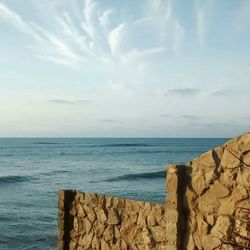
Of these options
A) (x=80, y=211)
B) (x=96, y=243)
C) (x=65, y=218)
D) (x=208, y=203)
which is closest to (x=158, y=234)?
(x=208, y=203)

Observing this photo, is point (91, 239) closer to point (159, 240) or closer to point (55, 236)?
point (159, 240)

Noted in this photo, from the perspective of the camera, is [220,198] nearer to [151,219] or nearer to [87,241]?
[151,219]

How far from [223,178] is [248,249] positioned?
1021 mm

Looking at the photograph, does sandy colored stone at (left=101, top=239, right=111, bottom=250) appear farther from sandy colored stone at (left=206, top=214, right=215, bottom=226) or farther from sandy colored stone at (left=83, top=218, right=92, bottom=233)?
sandy colored stone at (left=206, top=214, right=215, bottom=226)

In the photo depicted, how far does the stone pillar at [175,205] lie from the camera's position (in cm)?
673

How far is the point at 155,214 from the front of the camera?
747 centimetres

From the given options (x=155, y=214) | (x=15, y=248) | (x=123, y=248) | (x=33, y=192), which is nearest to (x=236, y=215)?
(x=155, y=214)

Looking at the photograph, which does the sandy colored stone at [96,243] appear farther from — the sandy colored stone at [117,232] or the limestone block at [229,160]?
the limestone block at [229,160]

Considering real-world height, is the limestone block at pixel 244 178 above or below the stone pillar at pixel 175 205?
above

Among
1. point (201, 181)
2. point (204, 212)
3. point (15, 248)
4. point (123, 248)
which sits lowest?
point (15, 248)

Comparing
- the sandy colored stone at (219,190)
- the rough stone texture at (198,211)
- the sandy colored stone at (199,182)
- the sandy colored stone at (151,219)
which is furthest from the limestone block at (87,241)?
the sandy colored stone at (219,190)

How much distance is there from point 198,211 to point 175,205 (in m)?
0.38

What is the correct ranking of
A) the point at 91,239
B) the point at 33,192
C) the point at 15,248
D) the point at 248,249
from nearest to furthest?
the point at 248,249 < the point at 91,239 < the point at 15,248 < the point at 33,192

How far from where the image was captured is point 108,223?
27.7 feet
